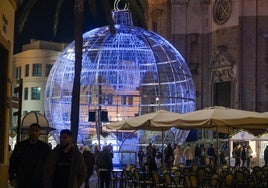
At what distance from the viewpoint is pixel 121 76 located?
29.7m

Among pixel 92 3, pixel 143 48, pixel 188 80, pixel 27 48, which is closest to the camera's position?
pixel 92 3

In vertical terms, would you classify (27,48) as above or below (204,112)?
above

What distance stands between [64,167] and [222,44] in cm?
3537

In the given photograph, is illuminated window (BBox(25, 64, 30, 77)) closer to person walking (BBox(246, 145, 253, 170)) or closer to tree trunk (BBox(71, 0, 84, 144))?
person walking (BBox(246, 145, 253, 170))

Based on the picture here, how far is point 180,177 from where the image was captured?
55.4ft

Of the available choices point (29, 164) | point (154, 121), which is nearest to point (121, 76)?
point (154, 121)

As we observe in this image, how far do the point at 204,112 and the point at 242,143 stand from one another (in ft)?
75.0

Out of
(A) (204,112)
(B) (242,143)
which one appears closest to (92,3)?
(A) (204,112)

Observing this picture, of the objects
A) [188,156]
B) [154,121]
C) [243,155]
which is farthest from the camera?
[243,155]

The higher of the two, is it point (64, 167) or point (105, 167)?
point (64, 167)

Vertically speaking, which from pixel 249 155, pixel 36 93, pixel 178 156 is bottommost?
pixel 249 155

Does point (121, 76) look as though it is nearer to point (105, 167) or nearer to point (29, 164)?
point (105, 167)

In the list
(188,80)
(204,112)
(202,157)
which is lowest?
(202,157)

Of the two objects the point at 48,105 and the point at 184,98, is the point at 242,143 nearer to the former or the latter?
the point at 184,98
